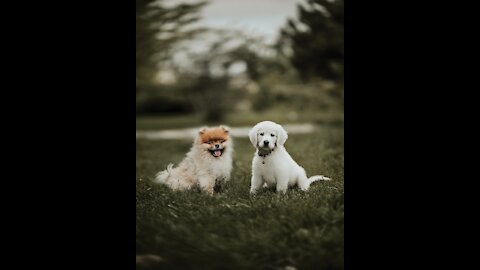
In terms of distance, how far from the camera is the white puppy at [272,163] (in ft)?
10.8

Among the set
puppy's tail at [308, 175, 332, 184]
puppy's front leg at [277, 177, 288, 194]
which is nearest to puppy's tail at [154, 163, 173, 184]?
puppy's front leg at [277, 177, 288, 194]

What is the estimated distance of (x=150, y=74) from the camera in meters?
8.73

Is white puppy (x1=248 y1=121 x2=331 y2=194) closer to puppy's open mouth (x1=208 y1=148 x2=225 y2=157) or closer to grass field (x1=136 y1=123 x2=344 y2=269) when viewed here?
grass field (x1=136 y1=123 x2=344 y2=269)

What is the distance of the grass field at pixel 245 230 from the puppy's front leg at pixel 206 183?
179mm

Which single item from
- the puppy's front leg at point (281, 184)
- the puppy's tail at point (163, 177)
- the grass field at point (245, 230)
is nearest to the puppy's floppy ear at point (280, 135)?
the puppy's front leg at point (281, 184)

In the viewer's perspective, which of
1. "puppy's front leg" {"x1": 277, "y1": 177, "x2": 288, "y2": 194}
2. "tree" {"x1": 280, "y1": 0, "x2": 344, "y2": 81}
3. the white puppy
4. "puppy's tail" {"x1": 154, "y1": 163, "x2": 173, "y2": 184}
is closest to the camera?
the white puppy

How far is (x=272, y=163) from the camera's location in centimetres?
343

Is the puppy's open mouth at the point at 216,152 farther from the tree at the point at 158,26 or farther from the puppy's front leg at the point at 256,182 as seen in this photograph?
the tree at the point at 158,26

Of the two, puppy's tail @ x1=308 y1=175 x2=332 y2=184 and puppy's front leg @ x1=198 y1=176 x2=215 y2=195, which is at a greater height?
puppy's tail @ x1=308 y1=175 x2=332 y2=184

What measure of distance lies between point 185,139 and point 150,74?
4.80 ft

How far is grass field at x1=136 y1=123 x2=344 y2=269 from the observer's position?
275cm

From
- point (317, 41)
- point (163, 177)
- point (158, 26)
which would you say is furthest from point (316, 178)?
point (317, 41)
